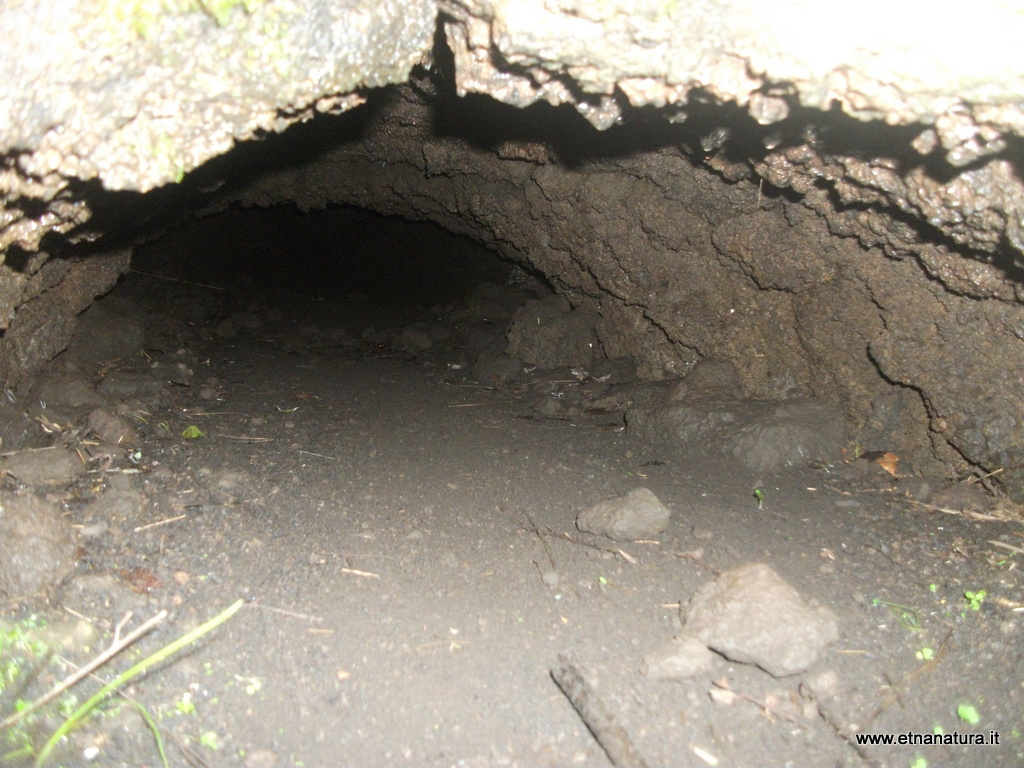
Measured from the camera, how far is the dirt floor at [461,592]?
83.8 inches

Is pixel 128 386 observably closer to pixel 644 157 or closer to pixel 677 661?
pixel 644 157

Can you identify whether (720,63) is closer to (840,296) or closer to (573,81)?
(573,81)

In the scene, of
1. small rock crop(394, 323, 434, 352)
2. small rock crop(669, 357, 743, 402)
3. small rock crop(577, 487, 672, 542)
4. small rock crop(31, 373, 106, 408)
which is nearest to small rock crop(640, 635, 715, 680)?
small rock crop(577, 487, 672, 542)

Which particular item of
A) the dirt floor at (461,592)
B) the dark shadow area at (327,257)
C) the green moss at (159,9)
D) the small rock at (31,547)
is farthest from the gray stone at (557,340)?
the green moss at (159,9)

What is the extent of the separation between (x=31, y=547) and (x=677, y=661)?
237cm

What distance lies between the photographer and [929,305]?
3.52 m

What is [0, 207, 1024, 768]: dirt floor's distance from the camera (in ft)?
6.98

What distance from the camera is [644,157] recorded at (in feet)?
13.8

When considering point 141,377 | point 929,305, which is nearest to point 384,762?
point 929,305

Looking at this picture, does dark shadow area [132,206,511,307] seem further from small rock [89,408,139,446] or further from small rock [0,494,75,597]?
small rock [0,494,75,597]

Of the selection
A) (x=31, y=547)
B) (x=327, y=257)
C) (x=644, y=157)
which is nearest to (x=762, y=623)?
(x=31, y=547)

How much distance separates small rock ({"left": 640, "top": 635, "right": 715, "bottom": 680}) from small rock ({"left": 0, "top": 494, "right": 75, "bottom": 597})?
2173 millimetres

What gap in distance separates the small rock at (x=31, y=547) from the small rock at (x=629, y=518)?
2.10 m

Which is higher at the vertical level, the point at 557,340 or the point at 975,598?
the point at 975,598
